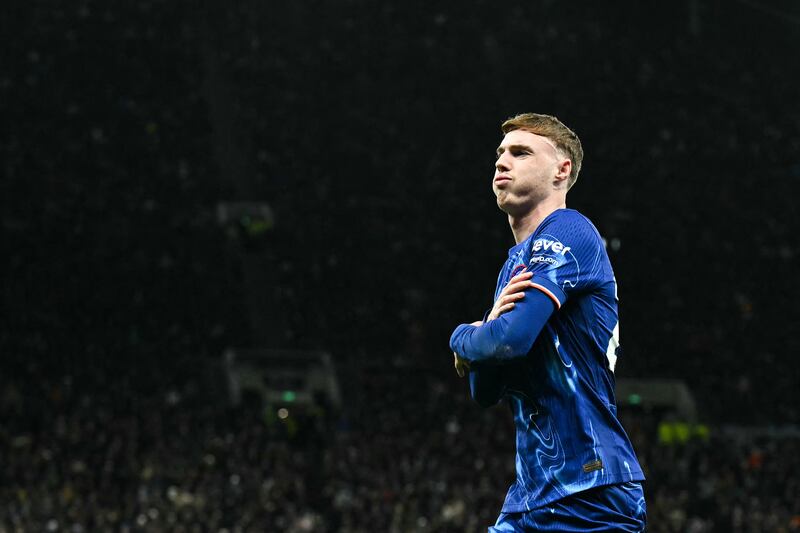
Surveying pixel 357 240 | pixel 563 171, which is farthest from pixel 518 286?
pixel 357 240

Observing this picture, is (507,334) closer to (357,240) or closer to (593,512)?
(593,512)

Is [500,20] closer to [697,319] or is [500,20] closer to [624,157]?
[624,157]

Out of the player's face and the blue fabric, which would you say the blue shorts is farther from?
the player's face

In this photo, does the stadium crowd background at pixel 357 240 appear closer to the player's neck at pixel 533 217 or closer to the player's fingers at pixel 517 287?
the player's neck at pixel 533 217

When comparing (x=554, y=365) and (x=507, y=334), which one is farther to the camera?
(x=554, y=365)

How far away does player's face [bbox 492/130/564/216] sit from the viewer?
13.9 ft

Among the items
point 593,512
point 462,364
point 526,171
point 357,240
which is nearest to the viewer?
point 593,512

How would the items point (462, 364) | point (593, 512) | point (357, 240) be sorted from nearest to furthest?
point (593, 512)
point (462, 364)
point (357, 240)

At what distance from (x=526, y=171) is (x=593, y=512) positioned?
4.03 feet

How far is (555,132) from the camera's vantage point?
429 centimetres

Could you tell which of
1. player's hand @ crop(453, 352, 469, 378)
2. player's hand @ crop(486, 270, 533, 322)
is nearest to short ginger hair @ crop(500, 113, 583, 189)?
player's hand @ crop(486, 270, 533, 322)

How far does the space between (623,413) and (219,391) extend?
1107 cm

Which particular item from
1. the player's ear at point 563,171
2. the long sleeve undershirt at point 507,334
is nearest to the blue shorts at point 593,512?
the long sleeve undershirt at point 507,334

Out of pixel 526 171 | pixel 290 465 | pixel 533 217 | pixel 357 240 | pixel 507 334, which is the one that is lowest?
pixel 290 465
